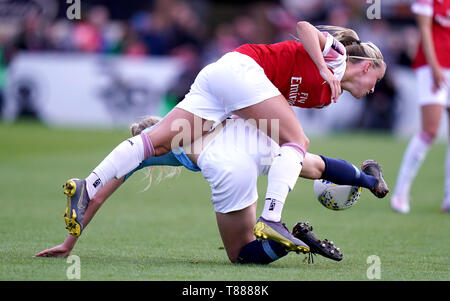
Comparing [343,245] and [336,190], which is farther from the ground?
[336,190]

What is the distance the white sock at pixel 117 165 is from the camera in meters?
4.61

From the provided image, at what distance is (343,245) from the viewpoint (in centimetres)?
550

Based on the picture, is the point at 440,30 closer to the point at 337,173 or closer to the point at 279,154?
the point at 337,173

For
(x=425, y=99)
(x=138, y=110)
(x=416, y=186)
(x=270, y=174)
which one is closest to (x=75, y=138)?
(x=138, y=110)

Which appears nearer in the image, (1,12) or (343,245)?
(343,245)

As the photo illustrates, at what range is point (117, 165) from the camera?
465cm

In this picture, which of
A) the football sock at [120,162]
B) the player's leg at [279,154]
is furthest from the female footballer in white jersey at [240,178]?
the football sock at [120,162]

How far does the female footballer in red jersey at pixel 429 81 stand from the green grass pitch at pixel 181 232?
297 mm

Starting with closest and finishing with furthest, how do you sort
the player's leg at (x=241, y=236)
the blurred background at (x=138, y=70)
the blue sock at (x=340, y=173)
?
the player's leg at (x=241, y=236) → the blue sock at (x=340, y=173) → the blurred background at (x=138, y=70)

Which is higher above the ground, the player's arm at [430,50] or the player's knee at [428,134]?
the player's arm at [430,50]

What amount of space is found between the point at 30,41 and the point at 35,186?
955 cm

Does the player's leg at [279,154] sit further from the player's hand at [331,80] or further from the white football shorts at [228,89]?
the player's hand at [331,80]
